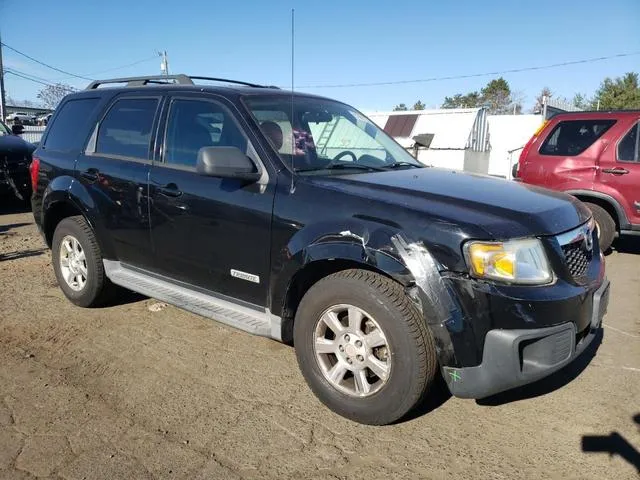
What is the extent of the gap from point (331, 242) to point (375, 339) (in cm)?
56

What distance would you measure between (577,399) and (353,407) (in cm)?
142

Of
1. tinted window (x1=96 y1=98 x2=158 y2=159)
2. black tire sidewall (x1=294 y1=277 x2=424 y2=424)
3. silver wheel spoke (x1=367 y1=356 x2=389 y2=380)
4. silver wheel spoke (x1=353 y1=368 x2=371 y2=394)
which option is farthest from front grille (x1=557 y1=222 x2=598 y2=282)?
tinted window (x1=96 y1=98 x2=158 y2=159)

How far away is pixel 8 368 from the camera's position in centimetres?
355

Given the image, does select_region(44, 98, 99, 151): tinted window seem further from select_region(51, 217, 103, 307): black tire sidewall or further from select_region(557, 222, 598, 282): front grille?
select_region(557, 222, 598, 282): front grille

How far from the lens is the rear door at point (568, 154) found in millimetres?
6715

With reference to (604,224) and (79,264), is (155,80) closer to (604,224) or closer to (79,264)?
(79,264)

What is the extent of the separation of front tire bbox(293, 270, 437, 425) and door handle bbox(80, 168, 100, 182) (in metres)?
2.30

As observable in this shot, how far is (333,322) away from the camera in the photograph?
2.93 meters

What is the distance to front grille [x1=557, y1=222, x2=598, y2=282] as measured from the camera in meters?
2.81

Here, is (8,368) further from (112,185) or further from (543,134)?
(543,134)

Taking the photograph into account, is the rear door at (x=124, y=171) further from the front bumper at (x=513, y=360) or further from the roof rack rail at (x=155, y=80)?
the front bumper at (x=513, y=360)

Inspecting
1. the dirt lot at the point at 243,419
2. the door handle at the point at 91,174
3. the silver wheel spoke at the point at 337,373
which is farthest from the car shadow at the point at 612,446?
the door handle at the point at 91,174

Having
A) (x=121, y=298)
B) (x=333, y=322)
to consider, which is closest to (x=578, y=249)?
(x=333, y=322)

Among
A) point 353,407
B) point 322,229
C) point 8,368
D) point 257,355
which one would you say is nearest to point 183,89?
point 322,229
